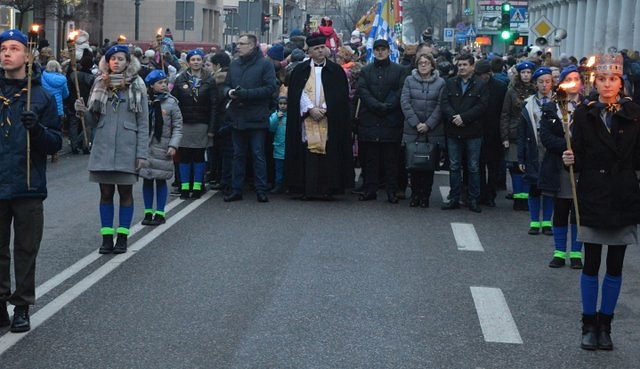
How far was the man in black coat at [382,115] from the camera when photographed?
15945 mm

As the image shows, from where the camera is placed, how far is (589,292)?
809cm

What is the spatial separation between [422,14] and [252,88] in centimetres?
13160

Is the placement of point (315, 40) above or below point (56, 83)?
above

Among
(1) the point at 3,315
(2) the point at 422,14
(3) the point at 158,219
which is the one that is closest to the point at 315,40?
(3) the point at 158,219

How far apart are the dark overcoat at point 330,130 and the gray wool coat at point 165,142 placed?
287cm

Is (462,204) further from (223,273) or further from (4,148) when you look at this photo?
(4,148)

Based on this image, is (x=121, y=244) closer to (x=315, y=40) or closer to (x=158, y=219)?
(x=158, y=219)

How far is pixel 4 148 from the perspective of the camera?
8.03 m

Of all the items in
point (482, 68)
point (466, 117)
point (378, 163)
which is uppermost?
point (482, 68)

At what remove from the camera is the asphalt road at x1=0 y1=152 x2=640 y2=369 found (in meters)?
7.66

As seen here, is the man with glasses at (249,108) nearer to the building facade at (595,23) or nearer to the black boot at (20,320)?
the black boot at (20,320)

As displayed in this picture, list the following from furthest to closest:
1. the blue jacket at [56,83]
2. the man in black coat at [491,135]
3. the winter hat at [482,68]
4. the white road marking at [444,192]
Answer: the blue jacket at [56,83] → the white road marking at [444,192] → the winter hat at [482,68] → the man in black coat at [491,135]

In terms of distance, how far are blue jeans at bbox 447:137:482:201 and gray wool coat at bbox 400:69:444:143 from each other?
1.13 ft

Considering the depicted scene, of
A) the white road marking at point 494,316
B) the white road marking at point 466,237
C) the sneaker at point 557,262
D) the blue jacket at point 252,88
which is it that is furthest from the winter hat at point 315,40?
the white road marking at point 494,316
